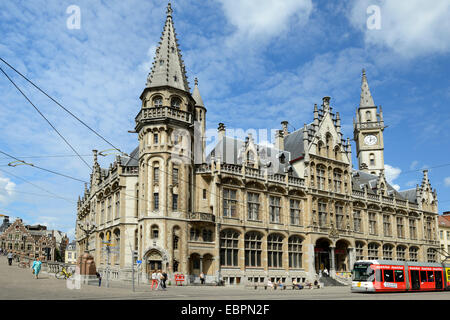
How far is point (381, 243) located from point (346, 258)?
6.73 m

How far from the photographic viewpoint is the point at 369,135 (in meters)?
73.6

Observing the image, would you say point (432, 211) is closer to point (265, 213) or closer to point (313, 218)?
point (313, 218)

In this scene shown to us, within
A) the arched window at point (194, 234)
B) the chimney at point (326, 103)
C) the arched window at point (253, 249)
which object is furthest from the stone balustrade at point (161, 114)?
the chimney at point (326, 103)

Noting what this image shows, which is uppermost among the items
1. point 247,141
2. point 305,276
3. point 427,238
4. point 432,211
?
point 247,141

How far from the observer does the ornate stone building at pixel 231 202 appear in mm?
39562

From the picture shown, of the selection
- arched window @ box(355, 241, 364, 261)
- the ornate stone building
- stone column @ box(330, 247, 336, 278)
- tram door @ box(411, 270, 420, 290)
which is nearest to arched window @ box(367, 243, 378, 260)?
the ornate stone building

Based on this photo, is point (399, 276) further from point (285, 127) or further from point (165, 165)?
point (285, 127)

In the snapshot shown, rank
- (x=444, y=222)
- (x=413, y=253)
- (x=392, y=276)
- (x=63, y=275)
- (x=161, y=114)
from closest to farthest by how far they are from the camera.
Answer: (x=392, y=276) < (x=63, y=275) < (x=161, y=114) < (x=413, y=253) < (x=444, y=222)

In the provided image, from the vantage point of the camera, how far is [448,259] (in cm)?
6819

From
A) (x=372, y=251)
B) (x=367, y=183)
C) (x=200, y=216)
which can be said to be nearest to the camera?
(x=200, y=216)

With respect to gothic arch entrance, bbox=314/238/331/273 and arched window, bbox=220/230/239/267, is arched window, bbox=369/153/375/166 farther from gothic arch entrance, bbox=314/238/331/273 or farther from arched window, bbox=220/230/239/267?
arched window, bbox=220/230/239/267

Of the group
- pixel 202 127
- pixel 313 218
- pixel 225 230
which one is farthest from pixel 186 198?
pixel 313 218

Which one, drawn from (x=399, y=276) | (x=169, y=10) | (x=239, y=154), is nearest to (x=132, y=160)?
(x=239, y=154)

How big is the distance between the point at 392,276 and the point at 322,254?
17.0 metres
